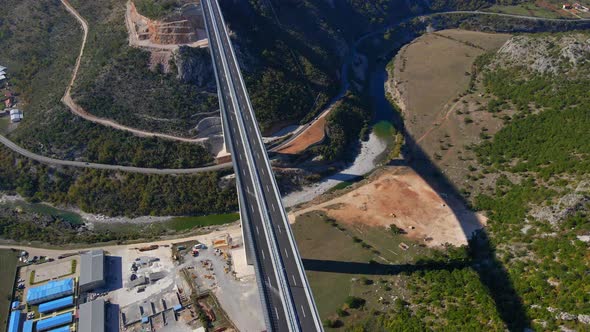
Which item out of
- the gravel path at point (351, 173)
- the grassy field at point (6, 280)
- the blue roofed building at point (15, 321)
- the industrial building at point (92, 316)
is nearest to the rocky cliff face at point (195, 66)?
the gravel path at point (351, 173)

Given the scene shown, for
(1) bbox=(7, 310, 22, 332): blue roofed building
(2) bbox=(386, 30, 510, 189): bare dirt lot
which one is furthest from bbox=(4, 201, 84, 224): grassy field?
(2) bbox=(386, 30, 510, 189): bare dirt lot

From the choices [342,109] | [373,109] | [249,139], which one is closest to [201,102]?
[249,139]

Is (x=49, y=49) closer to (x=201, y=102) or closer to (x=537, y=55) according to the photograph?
(x=201, y=102)

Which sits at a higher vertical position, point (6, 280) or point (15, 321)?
point (6, 280)

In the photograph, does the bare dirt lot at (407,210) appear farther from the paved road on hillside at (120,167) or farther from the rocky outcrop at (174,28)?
the rocky outcrop at (174,28)

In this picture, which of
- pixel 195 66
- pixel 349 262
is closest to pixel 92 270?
pixel 349 262

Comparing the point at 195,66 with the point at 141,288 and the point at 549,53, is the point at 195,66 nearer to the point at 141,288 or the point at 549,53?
the point at 141,288

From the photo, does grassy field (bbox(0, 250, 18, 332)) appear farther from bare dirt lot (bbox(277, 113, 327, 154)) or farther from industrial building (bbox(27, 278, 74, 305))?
bare dirt lot (bbox(277, 113, 327, 154))

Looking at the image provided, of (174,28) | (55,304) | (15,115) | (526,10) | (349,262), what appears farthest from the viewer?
(526,10)
